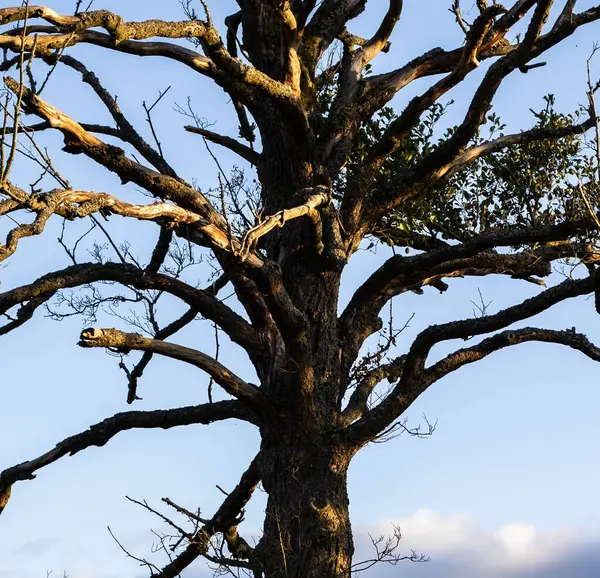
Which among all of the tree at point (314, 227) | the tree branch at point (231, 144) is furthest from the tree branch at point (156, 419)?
the tree branch at point (231, 144)

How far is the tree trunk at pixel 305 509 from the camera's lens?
367 inches

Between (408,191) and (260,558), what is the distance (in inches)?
185

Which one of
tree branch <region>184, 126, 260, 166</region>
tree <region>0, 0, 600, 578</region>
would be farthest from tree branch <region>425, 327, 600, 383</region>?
tree branch <region>184, 126, 260, 166</region>

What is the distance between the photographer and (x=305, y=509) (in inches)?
372

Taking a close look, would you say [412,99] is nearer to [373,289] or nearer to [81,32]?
[373,289]

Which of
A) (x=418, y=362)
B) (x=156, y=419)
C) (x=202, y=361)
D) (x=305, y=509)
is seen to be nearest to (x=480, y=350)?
(x=418, y=362)

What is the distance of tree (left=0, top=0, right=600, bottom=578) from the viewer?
8.95m

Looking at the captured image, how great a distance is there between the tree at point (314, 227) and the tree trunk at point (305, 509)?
0.8 inches

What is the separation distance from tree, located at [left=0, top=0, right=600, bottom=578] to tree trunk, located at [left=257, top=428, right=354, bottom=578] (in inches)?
0.8

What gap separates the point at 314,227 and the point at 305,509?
3.00 meters

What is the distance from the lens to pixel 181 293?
32.8 ft

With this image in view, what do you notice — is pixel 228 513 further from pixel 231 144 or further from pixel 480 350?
pixel 231 144

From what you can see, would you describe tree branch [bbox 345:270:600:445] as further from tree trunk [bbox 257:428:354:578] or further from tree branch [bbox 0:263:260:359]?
tree branch [bbox 0:263:260:359]

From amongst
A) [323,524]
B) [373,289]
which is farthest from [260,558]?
[373,289]
